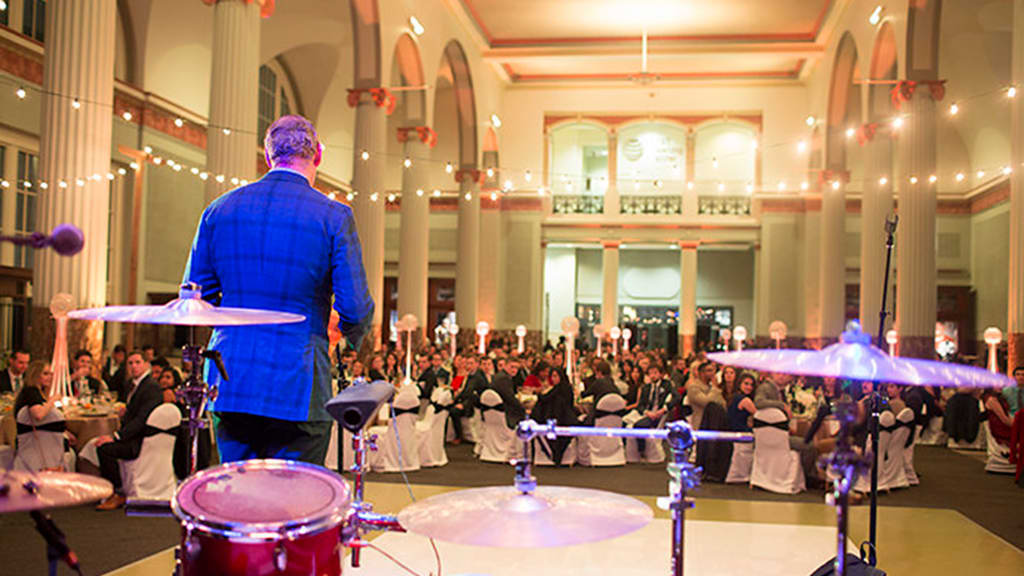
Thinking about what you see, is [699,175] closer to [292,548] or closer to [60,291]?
[60,291]

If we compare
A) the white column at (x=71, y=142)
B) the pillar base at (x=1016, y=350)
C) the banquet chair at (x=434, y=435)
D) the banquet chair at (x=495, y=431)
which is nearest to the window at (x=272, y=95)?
the banquet chair at (x=434, y=435)

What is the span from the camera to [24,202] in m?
13.4

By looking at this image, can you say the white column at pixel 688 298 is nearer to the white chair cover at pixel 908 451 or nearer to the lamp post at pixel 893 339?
the lamp post at pixel 893 339

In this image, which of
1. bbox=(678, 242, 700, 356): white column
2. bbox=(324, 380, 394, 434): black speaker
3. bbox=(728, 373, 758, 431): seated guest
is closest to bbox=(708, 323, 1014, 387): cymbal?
bbox=(324, 380, 394, 434): black speaker

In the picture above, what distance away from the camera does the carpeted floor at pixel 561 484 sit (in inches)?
235

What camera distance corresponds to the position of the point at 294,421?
2775mm

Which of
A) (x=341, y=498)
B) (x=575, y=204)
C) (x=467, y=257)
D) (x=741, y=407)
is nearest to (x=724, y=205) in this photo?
A: (x=575, y=204)

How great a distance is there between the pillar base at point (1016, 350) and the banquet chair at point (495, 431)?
6286mm

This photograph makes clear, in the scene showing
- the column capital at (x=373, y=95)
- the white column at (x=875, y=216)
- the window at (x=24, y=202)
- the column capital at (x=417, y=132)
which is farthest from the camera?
the column capital at (x=417, y=132)

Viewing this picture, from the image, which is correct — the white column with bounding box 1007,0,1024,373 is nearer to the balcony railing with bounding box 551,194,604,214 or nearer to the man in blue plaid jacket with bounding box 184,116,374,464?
the man in blue plaid jacket with bounding box 184,116,374,464

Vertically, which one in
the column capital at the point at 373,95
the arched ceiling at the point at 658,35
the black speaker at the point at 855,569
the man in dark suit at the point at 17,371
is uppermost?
the arched ceiling at the point at 658,35

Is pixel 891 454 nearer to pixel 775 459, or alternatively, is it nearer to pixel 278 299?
pixel 775 459

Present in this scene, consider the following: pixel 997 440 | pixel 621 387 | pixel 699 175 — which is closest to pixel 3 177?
pixel 621 387

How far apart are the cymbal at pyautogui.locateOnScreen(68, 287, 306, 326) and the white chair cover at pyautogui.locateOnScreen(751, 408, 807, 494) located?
7572mm
